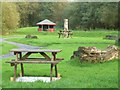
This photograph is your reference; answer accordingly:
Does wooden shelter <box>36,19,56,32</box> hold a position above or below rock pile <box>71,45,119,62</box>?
below

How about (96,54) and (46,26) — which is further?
(46,26)

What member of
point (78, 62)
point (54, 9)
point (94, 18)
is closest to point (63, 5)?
point (54, 9)

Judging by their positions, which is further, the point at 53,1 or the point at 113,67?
the point at 53,1

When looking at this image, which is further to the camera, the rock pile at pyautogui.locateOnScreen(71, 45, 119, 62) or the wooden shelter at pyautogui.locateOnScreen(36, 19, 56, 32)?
the wooden shelter at pyautogui.locateOnScreen(36, 19, 56, 32)

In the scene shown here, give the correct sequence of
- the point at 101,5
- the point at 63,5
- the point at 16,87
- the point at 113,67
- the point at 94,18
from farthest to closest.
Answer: the point at 63,5
the point at 94,18
the point at 101,5
the point at 113,67
the point at 16,87

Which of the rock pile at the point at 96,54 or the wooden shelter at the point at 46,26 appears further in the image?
the wooden shelter at the point at 46,26

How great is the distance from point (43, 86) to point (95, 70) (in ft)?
13.8

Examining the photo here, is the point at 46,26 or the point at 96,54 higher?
the point at 96,54

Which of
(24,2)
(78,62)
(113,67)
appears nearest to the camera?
(113,67)

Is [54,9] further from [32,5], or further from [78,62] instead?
[78,62]

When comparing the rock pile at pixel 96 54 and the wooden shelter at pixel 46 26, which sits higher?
the rock pile at pixel 96 54

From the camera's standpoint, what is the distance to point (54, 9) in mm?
95875

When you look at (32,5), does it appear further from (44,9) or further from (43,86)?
(43,86)

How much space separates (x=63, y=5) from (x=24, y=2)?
14021 mm
